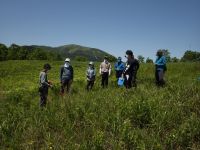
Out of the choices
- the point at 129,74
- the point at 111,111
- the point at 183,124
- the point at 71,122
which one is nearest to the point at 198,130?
the point at 183,124

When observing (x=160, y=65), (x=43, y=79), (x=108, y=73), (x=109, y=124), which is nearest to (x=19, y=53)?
(x=108, y=73)

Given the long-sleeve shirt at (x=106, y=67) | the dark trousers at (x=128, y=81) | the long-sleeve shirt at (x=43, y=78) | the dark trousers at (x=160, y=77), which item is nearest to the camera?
the long-sleeve shirt at (x=43, y=78)

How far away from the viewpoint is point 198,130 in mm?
6039

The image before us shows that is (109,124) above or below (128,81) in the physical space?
below

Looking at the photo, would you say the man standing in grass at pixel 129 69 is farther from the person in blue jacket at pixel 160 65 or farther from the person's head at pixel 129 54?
the person in blue jacket at pixel 160 65

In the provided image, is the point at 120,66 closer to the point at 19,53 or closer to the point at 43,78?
the point at 43,78

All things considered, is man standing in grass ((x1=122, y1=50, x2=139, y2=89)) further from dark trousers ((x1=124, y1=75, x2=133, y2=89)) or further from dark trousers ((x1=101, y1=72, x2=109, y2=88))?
dark trousers ((x1=101, y1=72, x2=109, y2=88))

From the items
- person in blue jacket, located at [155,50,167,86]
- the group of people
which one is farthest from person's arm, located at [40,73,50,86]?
person in blue jacket, located at [155,50,167,86]

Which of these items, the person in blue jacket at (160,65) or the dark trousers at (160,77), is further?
the person in blue jacket at (160,65)

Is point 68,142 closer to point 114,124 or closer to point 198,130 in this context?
point 114,124

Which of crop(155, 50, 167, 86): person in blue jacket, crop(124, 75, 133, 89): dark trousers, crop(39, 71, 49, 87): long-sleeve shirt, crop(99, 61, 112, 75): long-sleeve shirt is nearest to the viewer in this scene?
crop(39, 71, 49, 87): long-sleeve shirt

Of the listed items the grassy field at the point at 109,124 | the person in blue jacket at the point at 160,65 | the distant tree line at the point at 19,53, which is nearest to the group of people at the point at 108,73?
the person in blue jacket at the point at 160,65

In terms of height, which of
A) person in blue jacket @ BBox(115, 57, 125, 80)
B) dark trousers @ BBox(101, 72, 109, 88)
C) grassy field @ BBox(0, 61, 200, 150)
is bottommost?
grassy field @ BBox(0, 61, 200, 150)

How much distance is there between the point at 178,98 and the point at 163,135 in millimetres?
2003
